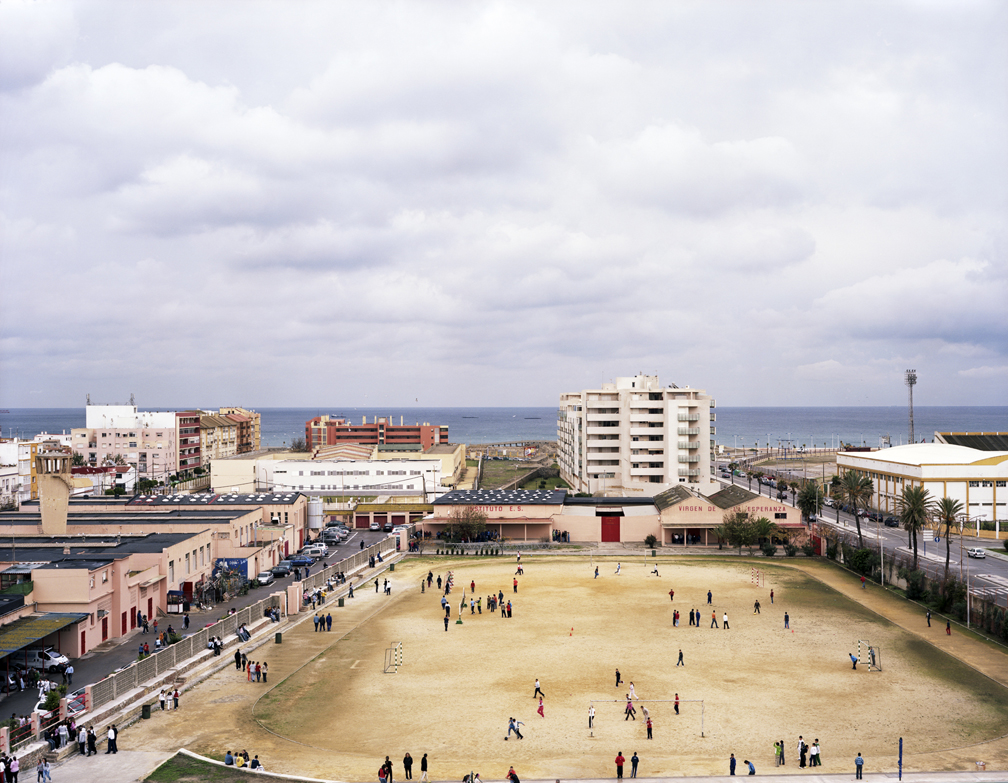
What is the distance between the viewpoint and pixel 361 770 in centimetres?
2962

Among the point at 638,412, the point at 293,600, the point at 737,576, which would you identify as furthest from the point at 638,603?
the point at 638,412

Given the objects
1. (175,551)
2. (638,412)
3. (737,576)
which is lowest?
(737,576)

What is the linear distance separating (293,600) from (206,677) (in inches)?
555

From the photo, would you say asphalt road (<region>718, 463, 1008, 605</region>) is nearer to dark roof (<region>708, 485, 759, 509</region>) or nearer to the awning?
dark roof (<region>708, 485, 759, 509</region>)

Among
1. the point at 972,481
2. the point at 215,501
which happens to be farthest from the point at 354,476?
the point at 972,481

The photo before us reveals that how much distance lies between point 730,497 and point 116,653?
2459 inches

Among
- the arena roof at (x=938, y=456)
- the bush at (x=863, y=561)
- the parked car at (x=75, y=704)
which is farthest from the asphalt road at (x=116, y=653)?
the arena roof at (x=938, y=456)

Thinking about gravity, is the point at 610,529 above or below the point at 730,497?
below

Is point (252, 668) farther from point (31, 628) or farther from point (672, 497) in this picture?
point (672, 497)

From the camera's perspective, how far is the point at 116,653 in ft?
147

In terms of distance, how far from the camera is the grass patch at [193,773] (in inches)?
1119

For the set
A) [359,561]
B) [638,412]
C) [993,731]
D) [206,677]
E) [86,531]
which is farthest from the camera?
[638,412]

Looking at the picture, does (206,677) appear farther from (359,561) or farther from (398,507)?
(398,507)

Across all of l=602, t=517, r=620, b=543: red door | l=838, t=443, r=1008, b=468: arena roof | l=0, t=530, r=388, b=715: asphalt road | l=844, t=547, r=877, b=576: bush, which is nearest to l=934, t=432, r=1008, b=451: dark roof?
l=838, t=443, r=1008, b=468: arena roof
